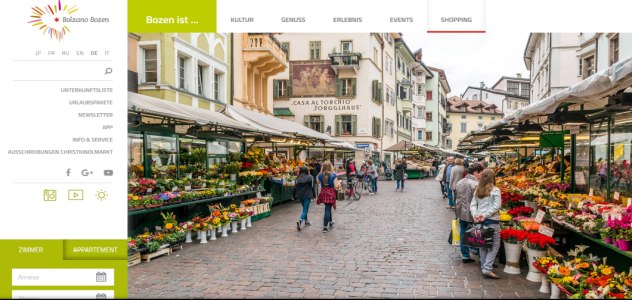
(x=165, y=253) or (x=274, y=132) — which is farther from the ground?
(x=274, y=132)

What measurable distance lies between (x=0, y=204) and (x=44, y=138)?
49cm

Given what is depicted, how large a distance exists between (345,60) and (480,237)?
30761mm

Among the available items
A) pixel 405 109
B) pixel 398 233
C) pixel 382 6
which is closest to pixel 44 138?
pixel 382 6

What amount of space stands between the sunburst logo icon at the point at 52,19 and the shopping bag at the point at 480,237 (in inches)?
236

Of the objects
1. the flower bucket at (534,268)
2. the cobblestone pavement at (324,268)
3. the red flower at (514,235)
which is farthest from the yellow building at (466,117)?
the flower bucket at (534,268)

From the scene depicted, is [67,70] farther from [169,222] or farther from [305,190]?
[305,190]

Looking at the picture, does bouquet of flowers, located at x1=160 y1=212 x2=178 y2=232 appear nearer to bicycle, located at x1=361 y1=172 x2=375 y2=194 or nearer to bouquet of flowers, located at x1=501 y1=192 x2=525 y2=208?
bouquet of flowers, located at x1=501 y1=192 x2=525 y2=208

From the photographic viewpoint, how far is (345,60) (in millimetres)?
36219

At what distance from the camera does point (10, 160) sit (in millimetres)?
2643

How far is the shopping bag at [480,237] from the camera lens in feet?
21.8

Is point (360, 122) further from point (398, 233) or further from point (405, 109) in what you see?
point (398, 233)

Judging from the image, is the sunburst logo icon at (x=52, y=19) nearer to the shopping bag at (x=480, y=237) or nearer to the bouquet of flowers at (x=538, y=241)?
the shopping bag at (x=480, y=237)

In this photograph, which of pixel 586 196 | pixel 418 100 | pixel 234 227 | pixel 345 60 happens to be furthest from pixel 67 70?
pixel 418 100

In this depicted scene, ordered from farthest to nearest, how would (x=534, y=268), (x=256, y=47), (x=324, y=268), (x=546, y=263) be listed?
(x=256, y=47), (x=324, y=268), (x=534, y=268), (x=546, y=263)
